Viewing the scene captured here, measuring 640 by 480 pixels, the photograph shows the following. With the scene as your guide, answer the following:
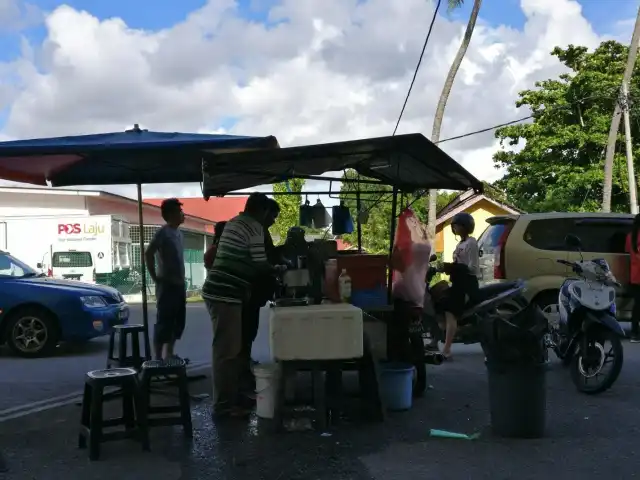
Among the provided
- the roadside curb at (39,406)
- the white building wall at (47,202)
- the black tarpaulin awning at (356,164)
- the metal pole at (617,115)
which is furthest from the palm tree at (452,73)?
the roadside curb at (39,406)

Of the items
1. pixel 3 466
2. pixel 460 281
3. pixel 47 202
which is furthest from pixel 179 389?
pixel 47 202

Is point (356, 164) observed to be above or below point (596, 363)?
above

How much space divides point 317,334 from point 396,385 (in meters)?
1.18

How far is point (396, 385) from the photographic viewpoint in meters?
5.97

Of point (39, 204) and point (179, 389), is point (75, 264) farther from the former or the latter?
point (179, 389)

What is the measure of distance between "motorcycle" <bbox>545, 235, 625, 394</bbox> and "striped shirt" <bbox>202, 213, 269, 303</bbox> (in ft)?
9.49

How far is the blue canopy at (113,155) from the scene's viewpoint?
6117mm

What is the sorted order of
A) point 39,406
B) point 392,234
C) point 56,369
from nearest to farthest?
point 39,406 < point 392,234 < point 56,369

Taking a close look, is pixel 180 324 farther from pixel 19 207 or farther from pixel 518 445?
pixel 19 207

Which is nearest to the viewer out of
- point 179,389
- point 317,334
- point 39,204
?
point 179,389

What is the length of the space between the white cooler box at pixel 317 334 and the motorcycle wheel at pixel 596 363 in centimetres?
265

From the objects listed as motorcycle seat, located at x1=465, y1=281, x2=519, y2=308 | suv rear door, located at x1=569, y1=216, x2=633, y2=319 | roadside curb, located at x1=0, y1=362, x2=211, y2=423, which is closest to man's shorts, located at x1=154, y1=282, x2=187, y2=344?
roadside curb, located at x1=0, y1=362, x2=211, y2=423

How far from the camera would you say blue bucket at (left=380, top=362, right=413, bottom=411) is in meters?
5.91

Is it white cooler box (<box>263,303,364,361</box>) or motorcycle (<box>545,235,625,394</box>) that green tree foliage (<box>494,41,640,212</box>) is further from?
white cooler box (<box>263,303,364,361</box>)
